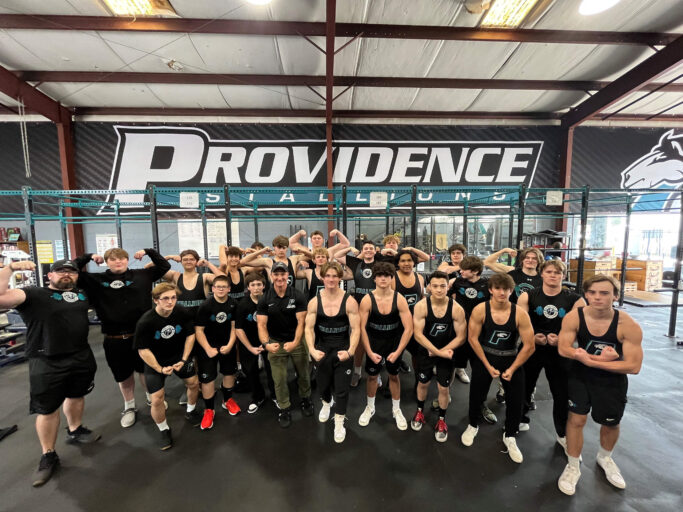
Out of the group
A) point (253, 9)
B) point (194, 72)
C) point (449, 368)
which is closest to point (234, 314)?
point (449, 368)

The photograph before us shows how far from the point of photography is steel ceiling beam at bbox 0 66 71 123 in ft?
19.7

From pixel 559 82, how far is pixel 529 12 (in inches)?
122

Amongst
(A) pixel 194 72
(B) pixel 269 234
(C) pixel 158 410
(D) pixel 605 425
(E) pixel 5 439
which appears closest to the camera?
(D) pixel 605 425

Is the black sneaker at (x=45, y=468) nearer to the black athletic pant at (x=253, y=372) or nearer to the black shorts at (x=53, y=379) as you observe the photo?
the black shorts at (x=53, y=379)

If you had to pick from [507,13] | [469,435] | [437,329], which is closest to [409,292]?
[437,329]

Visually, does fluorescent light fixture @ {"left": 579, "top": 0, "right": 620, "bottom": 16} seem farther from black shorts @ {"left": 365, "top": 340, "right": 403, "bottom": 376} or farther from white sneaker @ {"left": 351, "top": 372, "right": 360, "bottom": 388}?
white sneaker @ {"left": 351, "top": 372, "right": 360, "bottom": 388}

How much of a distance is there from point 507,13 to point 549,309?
18.3 ft

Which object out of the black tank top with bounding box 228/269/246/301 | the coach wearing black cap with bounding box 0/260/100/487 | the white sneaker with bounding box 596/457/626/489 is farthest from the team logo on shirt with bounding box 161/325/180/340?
the white sneaker with bounding box 596/457/626/489

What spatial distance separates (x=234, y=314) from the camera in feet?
9.70

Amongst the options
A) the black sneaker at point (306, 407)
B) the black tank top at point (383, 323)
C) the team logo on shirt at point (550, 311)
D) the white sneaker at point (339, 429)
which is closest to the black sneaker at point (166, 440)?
the black sneaker at point (306, 407)

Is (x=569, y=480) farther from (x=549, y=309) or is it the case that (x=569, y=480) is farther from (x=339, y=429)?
(x=339, y=429)

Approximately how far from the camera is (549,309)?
2.51m

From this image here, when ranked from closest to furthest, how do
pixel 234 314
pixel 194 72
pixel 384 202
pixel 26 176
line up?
1. pixel 234 314
2. pixel 384 202
3. pixel 194 72
4. pixel 26 176

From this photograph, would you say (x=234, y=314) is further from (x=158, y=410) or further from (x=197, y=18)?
(x=197, y=18)
